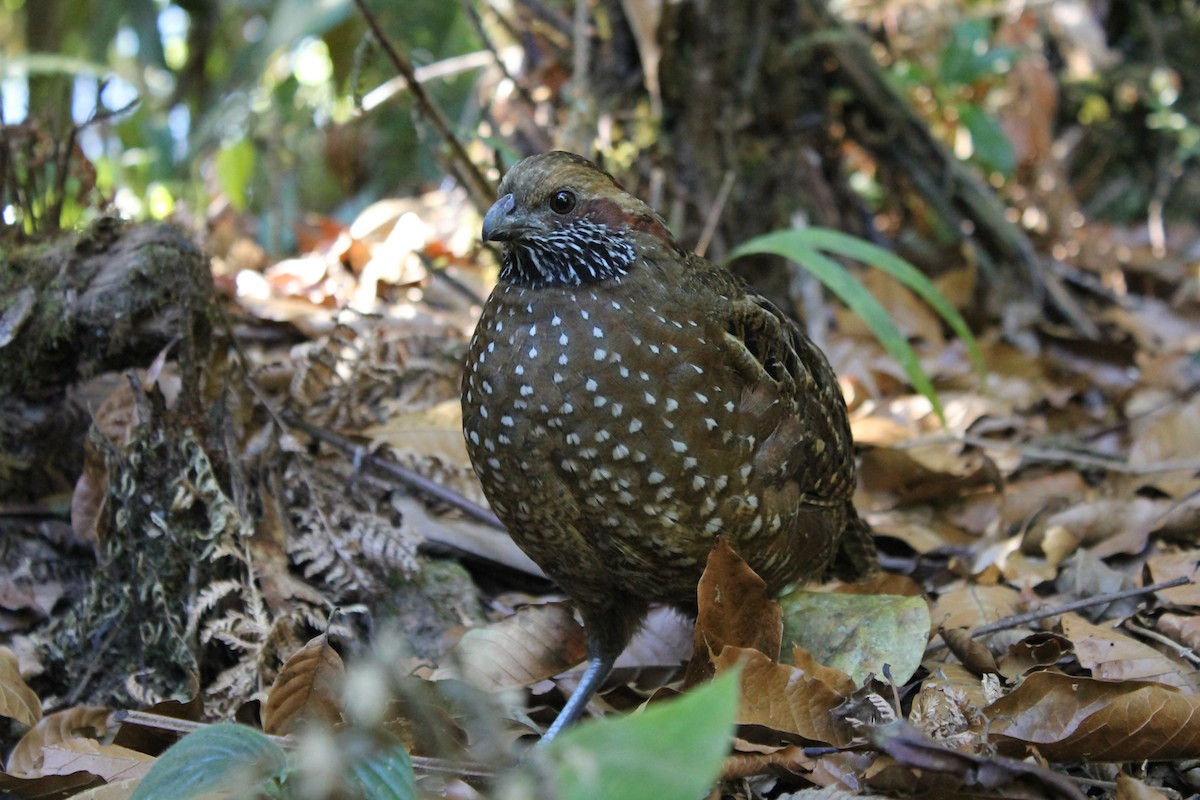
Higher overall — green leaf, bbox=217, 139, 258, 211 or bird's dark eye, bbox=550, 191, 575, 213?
green leaf, bbox=217, 139, 258, 211

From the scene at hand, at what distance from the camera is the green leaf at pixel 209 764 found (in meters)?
1.97

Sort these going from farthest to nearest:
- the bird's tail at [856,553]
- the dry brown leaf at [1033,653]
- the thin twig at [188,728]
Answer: the bird's tail at [856,553] → the dry brown leaf at [1033,653] → the thin twig at [188,728]

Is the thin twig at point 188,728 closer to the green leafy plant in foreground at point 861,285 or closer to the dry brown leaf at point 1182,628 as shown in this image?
the dry brown leaf at point 1182,628

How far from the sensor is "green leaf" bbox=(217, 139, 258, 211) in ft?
21.2

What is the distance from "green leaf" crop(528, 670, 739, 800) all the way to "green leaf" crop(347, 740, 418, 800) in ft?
2.06

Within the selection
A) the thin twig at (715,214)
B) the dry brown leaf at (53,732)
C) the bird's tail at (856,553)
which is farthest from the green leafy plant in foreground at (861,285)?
the dry brown leaf at (53,732)

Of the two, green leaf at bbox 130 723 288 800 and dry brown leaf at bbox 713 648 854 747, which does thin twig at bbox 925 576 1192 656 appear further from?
green leaf at bbox 130 723 288 800

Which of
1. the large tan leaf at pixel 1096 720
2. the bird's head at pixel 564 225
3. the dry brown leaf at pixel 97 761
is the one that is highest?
the bird's head at pixel 564 225

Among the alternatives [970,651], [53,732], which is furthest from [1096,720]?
[53,732]

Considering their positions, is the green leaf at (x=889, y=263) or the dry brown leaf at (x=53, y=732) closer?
the dry brown leaf at (x=53, y=732)

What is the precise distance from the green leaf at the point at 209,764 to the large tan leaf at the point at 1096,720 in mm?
1509

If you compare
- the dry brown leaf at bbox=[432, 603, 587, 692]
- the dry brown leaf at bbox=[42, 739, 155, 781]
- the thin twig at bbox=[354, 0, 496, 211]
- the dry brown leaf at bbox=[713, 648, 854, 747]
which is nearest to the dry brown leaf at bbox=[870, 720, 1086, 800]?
the dry brown leaf at bbox=[713, 648, 854, 747]

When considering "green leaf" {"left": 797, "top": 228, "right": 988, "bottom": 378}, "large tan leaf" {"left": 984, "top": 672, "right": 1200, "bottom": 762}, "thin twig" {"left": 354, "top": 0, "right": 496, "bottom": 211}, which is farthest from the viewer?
"green leaf" {"left": 797, "top": 228, "right": 988, "bottom": 378}

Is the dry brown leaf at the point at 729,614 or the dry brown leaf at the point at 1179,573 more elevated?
the dry brown leaf at the point at 729,614
